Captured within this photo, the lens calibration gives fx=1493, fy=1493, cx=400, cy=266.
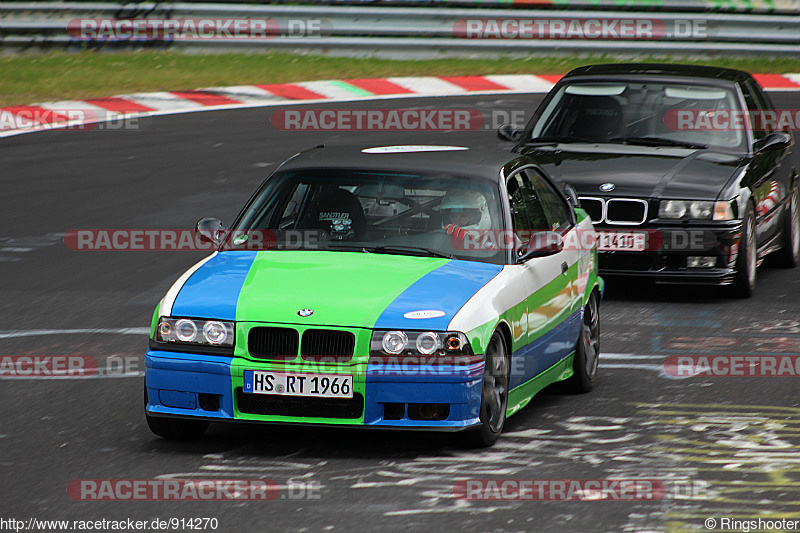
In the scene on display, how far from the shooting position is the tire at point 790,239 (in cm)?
1326

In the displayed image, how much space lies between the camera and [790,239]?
1330 cm

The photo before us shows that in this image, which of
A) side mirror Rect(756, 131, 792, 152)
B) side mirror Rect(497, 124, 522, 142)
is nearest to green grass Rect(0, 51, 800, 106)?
side mirror Rect(497, 124, 522, 142)

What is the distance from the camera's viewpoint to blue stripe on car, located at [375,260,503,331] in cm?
694

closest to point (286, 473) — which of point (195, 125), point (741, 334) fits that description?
point (741, 334)

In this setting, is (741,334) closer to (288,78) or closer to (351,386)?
(351,386)

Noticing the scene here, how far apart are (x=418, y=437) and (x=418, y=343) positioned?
2.40ft

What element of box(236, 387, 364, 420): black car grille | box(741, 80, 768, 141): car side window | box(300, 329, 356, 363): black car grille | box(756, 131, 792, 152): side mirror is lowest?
box(236, 387, 364, 420): black car grille

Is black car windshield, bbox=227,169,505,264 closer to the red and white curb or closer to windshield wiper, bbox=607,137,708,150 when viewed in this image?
windshield wiper, bbox=607,137,708,150

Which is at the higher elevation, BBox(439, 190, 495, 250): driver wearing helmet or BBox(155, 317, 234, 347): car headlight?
BBox(439, 190, 495, 250): driver wearing helmet

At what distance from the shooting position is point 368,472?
6.75 meters

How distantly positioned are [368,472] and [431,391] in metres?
0.48

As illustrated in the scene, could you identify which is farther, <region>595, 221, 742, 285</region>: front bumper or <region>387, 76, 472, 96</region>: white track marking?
<region>387, 76, 472, 96</region>: white track marking

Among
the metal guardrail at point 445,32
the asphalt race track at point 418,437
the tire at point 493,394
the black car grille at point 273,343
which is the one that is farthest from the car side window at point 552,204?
the metal guardrail at point 445,32

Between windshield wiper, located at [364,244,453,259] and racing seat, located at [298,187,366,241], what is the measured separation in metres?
0.18
